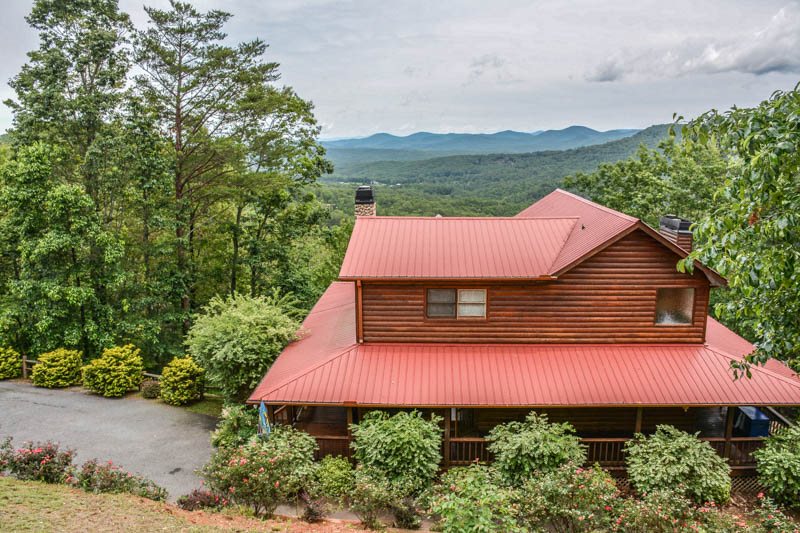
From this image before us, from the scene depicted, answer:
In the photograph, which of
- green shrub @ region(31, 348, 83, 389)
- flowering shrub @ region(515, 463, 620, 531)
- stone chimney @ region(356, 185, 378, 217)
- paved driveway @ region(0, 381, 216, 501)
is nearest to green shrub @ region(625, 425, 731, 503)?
flowering shrub @ region(515, 463, 620, 531)

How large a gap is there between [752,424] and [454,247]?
386 inches

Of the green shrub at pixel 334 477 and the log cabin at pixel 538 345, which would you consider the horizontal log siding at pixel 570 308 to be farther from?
the green shrub at pixel 334 477

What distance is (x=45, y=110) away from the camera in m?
19.3

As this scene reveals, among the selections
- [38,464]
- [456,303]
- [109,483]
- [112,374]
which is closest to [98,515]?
[109,483]

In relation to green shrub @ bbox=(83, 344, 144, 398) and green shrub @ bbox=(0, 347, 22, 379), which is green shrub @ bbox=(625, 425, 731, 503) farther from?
green shrub @ bbox=(0, 347, 22, 379)

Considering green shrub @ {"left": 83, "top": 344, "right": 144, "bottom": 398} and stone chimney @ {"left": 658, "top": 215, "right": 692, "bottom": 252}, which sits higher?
stone chimney @ {"left": 658, "top": 215, "right": 692, "bottom": 252}

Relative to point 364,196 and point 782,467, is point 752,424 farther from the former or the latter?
point 364,196

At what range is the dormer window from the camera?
14.9 m

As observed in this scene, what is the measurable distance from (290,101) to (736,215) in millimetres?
21601

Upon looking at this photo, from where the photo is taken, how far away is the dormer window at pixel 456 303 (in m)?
14.9

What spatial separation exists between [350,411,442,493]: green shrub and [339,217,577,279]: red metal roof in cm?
414

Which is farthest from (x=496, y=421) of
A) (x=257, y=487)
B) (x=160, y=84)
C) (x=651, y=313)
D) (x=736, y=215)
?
(x=160, y=84)

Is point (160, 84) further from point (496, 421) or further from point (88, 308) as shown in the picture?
point (496, 421)

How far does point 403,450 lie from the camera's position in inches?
487
